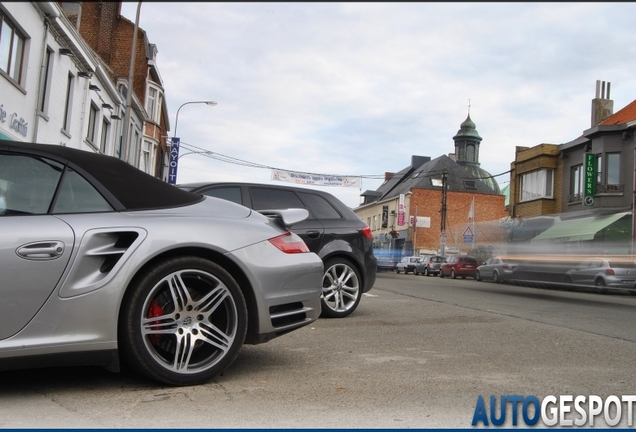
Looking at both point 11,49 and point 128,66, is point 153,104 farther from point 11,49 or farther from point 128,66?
point 11,49

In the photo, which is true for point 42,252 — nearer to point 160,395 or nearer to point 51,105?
point 160,395

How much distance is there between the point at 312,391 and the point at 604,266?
725 inches

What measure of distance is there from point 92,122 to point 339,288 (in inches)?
840

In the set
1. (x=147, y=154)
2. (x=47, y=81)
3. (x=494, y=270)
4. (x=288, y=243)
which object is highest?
(x=147, y=154)

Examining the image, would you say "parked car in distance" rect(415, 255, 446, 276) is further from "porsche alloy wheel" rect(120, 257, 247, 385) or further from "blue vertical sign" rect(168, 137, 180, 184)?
"porsche alloy wheel" rect(120, 257, 247, 385)

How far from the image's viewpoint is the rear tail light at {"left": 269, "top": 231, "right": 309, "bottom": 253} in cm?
448

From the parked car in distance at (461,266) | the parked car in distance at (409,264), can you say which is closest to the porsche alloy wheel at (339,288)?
the parked car in distance at (461,266)

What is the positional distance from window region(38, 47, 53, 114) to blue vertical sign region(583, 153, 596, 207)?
2423 cm

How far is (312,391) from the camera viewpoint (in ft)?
13.2

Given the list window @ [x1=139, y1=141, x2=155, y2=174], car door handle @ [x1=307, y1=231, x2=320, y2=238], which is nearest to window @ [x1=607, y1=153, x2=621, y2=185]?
car door handle @ [x1=307, y1=231, x2=320, y2=238]

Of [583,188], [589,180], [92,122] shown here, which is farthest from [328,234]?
[583,188]

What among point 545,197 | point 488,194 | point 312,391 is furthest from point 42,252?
point 488,194

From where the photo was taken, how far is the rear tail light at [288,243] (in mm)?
4477

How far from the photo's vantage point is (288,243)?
4566 millimetres
